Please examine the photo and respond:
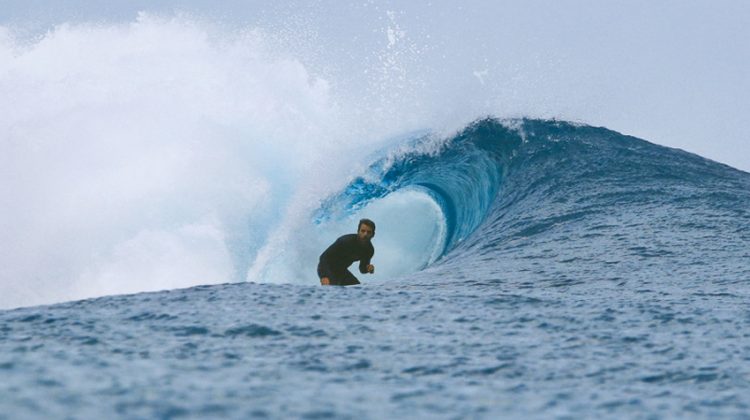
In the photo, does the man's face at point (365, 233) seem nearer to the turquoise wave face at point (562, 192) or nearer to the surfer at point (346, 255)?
the surfer at point (346, 255)

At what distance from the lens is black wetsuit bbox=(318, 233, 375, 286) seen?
25.5 feet

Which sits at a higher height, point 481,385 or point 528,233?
point 528,233

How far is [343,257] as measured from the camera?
311 inches

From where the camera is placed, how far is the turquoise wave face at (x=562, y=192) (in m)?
7.44

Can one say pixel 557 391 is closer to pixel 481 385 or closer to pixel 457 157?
pixel 481 385

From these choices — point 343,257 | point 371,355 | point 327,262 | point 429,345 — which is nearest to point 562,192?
point 343,257

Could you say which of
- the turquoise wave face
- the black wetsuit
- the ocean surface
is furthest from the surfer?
the ocean surface

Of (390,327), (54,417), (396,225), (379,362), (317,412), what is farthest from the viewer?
(396,225)

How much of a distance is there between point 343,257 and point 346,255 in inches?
1.5

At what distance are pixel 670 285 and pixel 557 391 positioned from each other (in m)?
2.78

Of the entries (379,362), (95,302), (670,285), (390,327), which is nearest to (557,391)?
(379,362)

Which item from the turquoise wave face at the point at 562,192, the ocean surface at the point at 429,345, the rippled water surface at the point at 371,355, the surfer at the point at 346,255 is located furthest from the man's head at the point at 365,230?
the rippled water surface at the point at 371,355

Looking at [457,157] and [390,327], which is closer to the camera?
[390,327]

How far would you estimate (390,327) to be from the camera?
334cm
